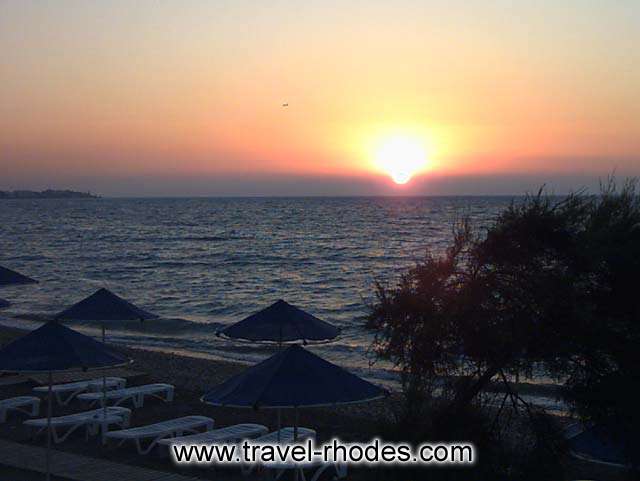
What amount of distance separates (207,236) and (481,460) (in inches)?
3477

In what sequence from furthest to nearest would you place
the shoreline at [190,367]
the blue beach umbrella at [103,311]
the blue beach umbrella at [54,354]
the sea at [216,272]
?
the sea at [216,272] → the shoreline at [190,367] → the blue beach umbrella at [103,311] → the blue beach umbrella at [54,354]

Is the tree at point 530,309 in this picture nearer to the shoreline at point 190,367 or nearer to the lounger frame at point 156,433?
the lounger frame at point 156,433

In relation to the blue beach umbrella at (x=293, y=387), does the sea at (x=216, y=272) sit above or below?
below

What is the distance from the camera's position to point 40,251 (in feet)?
248

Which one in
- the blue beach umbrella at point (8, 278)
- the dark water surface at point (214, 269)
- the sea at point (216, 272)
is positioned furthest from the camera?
the dark water surface at point (214, 269)

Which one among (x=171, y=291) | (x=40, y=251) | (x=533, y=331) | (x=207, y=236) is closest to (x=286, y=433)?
(x=533, y=331)

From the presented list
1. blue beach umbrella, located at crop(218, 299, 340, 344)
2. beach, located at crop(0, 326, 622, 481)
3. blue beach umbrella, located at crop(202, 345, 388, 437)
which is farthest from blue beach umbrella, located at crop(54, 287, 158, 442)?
blue beach umbrella, located at crop(202, 345, 388, 437)

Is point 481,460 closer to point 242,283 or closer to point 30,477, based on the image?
point 30,477

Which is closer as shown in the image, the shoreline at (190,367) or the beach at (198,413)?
the beach at (198,413)

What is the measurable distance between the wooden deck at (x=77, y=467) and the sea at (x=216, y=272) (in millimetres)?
3274

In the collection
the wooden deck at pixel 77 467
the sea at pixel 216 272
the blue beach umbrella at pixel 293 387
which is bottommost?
the sea at pixel 216 272

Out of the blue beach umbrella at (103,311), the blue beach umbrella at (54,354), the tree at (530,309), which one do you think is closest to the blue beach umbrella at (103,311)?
the blue beach umbrella at (103,311)

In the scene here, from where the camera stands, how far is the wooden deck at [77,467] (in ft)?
34.1

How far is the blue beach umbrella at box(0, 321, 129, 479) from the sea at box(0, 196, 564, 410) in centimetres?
305
